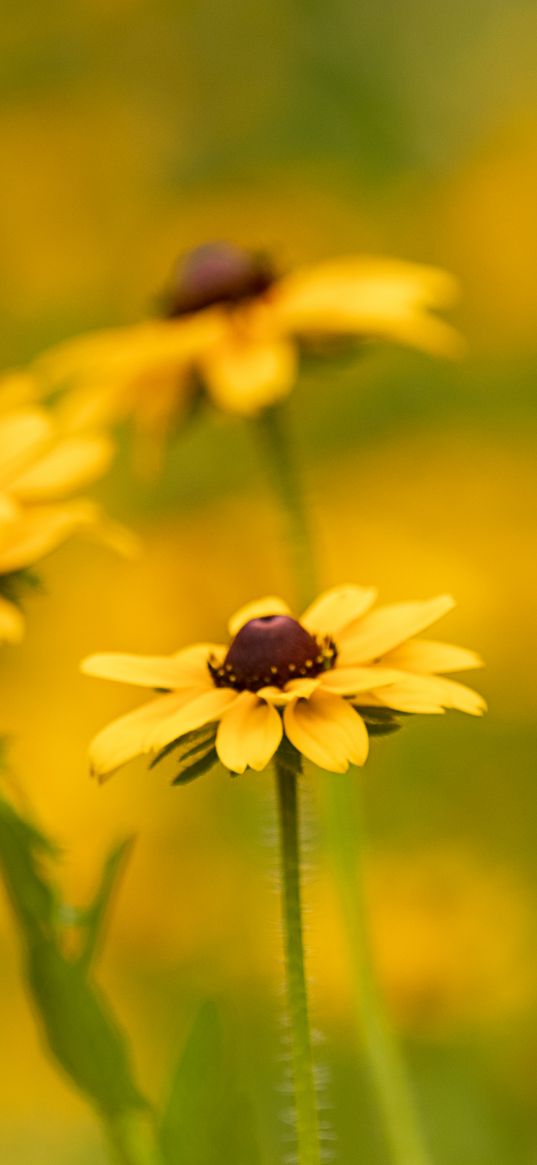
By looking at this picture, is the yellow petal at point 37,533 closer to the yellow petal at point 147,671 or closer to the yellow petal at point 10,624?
the yellow petal at point 10,624

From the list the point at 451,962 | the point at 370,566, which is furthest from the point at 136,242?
the point at 451,962

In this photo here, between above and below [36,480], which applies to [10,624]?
below

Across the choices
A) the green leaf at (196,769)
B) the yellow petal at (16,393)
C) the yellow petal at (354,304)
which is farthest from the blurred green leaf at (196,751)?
the yellow petal at (354,304)

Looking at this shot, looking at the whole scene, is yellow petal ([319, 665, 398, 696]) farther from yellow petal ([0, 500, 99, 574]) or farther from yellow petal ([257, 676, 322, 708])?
yellow petal ([0, 500, 99, 574])

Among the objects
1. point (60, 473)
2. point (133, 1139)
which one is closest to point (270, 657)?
point (133, 1139)

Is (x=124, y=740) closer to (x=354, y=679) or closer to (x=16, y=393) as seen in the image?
(x=354, y=679)

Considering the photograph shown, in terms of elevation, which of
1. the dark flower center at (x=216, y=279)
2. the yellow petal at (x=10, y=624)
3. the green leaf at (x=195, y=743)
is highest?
the dark flower center at (x=216, y=279)

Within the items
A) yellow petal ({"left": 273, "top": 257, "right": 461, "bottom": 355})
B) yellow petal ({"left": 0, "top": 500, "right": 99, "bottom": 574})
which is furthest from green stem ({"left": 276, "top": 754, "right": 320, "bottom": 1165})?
yellow petal ({"left": 273, "top": 257, "right": 461, "bottom": 355})
